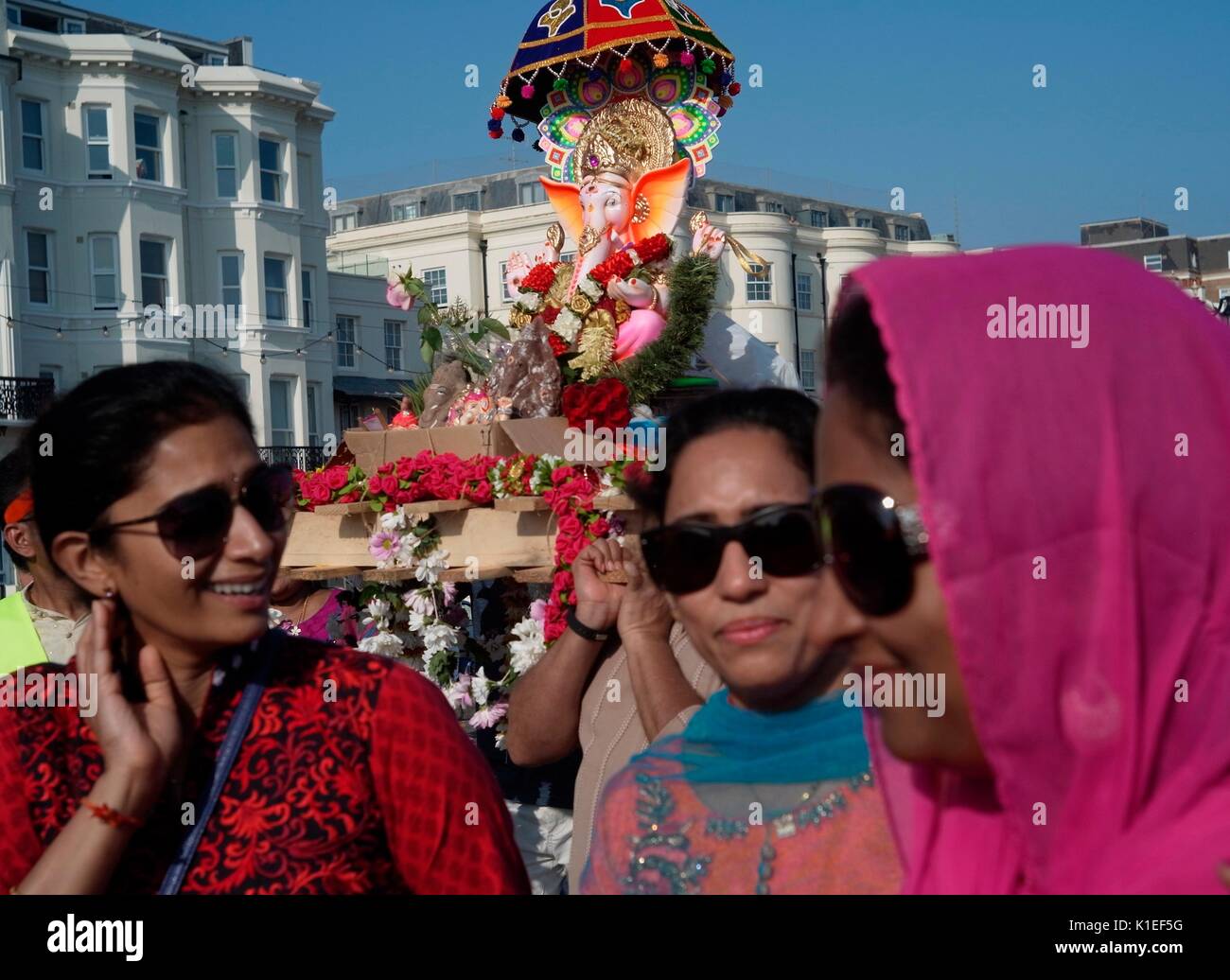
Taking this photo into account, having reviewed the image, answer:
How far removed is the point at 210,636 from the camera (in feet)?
8.32

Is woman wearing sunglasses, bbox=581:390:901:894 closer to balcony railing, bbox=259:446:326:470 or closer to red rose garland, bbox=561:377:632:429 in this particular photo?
red rose garland, bbox=561:377:632:429

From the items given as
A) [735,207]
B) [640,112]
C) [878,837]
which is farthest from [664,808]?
[735,207]

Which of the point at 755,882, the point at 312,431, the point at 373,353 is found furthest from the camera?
the point at 373,353

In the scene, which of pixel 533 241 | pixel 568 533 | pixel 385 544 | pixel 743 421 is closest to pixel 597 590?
pixel 743 421

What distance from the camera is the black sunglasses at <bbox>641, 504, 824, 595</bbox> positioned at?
2.72 meters

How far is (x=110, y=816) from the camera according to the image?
2.31 m

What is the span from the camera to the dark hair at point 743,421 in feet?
9.45

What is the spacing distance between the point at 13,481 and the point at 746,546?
9.74ft

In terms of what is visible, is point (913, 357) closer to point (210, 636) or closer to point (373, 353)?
point (210, 636)

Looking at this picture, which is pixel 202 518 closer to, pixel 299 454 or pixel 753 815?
pixel 753 815

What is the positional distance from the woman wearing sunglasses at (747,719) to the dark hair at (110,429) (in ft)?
2.92

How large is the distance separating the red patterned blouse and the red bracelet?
0.09 m

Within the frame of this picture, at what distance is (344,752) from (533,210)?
→ 37746 mm

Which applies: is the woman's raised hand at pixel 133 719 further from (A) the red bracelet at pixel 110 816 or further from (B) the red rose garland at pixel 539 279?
(B) the red rose garland at pixel 539 279
